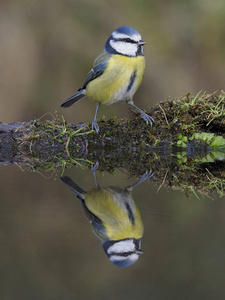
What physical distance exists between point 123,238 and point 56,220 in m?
0.30

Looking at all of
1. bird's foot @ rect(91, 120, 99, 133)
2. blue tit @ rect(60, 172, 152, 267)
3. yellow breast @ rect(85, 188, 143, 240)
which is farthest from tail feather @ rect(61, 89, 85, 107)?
yellow breast @ rect(85, 188, 143, 240)

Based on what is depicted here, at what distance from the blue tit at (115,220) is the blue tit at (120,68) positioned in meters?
1.52

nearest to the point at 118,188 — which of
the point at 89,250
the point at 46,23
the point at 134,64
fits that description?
the point at 89,250

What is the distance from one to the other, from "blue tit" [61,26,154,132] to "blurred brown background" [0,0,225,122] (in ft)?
9.54

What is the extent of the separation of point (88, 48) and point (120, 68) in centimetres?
333

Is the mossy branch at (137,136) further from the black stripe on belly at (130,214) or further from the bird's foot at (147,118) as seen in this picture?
the black stripe on belly at (130,214)

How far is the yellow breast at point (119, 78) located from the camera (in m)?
3.90

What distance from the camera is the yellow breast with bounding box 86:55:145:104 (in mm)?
3898

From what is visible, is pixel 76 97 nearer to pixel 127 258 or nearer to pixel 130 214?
pixel 130 214

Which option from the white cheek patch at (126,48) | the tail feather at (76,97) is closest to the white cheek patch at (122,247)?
the white cheek patch at (126,48)

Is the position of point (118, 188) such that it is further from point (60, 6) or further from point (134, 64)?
point (60, 6)

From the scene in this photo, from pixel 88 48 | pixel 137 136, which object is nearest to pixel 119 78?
pixel 137 136

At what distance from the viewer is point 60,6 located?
721 centimetres

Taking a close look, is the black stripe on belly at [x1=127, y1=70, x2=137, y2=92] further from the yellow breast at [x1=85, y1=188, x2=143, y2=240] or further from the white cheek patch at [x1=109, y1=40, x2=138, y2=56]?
the yellow breast at [x1=85, y1=188, x2=143, y2=240]
